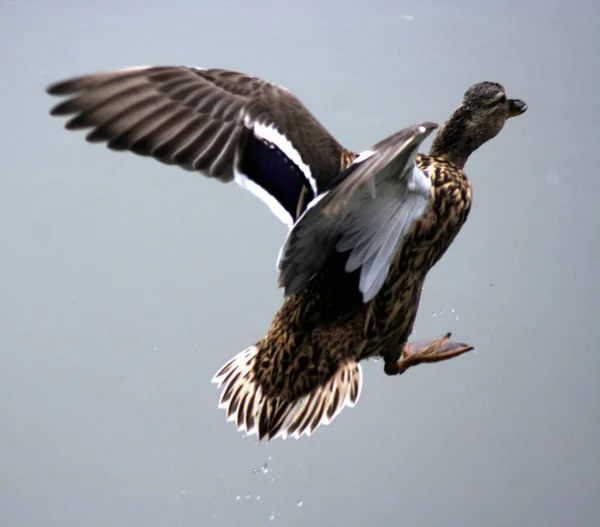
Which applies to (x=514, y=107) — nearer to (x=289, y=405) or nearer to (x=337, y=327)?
(x=337, y=327)

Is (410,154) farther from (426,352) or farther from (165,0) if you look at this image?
(165,0)

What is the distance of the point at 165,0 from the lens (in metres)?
4.40

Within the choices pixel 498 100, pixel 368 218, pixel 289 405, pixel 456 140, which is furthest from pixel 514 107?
A: pixel 289 405

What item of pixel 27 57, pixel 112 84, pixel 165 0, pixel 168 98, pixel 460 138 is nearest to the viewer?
pixel 112 84

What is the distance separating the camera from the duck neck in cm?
261

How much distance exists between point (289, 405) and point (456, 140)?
92cm

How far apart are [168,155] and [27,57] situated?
3.09 meters

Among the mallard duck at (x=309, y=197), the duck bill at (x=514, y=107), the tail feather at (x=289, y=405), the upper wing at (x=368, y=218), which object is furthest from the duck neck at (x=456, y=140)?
the tail feather at (x=289, y=405)

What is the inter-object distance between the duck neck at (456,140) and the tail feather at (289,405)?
A: 679 millimetres

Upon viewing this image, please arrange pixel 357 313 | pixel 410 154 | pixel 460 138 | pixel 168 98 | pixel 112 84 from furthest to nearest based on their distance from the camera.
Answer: pixel 460 138, pixel 357 313, pixel 168 98, pixel 112 84, pixel 410 154

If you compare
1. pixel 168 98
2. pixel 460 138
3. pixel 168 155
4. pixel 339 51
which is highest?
pixel 339 51

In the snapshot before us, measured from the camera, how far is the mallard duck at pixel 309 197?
6.40 ft

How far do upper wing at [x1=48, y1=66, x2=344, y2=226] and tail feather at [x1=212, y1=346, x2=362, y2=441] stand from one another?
52cm

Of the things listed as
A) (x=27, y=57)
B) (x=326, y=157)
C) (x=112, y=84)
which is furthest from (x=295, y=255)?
(x=27, y=57)
